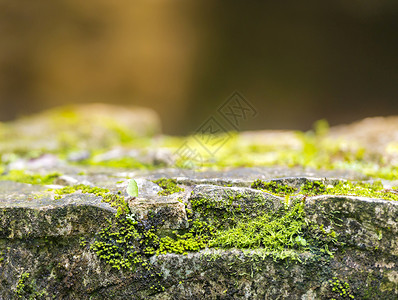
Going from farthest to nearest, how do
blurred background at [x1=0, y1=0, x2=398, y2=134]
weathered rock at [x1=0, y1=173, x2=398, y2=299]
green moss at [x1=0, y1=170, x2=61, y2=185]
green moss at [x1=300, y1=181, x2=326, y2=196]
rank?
blurred background at [x1=0, y1=0, x2=398, y2=134], green moss at [x1=0, y1=170, x2=61, y2=185], green moss at [x1=300, y1=181, x2=326, y2=196], weathered rock at [x1=0, y1=173, x2=398, y2=299]

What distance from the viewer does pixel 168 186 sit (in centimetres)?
257

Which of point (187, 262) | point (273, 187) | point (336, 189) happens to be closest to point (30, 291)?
point (187, 262)

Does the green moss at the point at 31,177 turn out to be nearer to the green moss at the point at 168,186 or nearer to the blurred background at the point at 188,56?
the green moss at the point at 168,186

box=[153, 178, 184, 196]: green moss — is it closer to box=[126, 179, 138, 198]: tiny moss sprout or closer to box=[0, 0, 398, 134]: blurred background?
box=[126, 179, 138, 198]: tiny moss sprout

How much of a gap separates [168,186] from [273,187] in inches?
33.5

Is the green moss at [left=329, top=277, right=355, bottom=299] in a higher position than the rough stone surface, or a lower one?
lower

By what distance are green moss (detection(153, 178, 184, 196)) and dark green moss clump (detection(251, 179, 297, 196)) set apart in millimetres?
607

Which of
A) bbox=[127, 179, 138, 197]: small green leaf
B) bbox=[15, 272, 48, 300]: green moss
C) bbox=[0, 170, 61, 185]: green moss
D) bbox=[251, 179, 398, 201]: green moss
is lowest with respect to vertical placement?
bbox=[15, 272, 48, 300]: green moss

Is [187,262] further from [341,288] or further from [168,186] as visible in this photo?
[341,288]

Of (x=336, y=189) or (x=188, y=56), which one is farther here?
(x=188, y=56)

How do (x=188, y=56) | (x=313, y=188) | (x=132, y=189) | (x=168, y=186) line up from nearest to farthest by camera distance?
(x=132, y=189) → (x=313, y=188) → (x=168, y=186) → (x=188, y=56)

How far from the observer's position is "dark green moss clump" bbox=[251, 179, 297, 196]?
8.05 feet

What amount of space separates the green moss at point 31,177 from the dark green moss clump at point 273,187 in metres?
1.87

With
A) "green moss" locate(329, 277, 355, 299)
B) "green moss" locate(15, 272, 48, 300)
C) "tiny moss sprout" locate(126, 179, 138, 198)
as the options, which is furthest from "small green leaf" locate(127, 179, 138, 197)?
"green moss" locate(329, 277, 355, 299)
